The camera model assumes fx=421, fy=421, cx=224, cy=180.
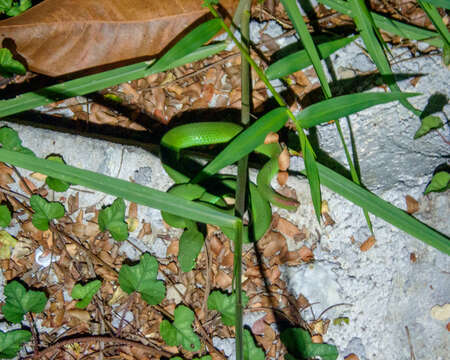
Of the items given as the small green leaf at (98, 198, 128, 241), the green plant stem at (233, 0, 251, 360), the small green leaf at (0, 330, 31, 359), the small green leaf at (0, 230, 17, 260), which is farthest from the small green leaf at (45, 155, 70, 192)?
the green plant stem at (233, 0, 251, 360)

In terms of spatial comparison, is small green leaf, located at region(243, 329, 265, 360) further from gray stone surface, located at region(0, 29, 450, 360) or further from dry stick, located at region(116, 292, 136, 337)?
dry stick, located at region(116, 292, 136, 337)

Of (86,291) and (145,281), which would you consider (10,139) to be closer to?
(86,291)

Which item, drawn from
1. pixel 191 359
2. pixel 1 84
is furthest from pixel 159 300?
pixel 1 84

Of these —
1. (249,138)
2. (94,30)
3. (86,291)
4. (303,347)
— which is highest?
(94,30)

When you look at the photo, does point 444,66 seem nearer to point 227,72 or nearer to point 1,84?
point 227,72

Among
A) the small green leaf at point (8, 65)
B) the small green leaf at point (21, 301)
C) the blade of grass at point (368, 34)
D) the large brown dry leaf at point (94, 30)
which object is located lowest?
the small green leaf at point (21, 301)

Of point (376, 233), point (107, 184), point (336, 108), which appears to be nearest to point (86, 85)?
point (107, 184)

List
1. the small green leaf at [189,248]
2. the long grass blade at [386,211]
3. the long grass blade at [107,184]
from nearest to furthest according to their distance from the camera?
the long grass blade at [107,184] < the long grass blade at [386,211] < the small green leaf at [189,248]

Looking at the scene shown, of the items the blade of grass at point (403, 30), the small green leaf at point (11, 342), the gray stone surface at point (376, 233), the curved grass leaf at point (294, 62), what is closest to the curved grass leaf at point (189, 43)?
the curved grass leaf at point (294, 62)

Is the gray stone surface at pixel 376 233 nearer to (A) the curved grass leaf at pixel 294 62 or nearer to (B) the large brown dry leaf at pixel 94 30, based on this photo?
(B) the large brown dry leaf at pixel 94 30
